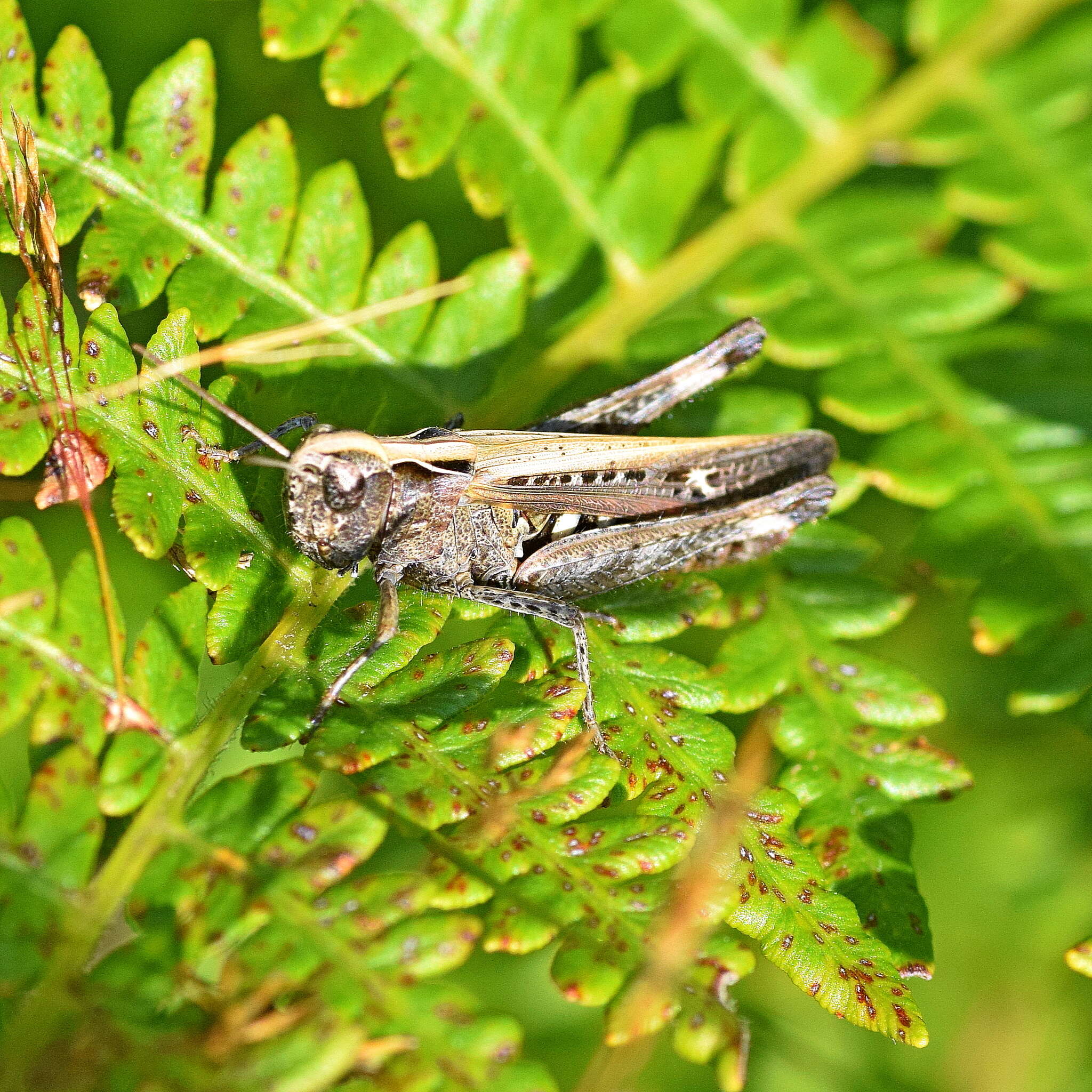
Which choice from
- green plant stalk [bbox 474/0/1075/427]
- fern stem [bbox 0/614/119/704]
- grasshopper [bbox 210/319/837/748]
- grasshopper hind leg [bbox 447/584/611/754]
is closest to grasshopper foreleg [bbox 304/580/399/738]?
grasshopper [bbox 210/319/837/748]

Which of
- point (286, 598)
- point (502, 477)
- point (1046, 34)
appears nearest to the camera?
point (1046, 34)

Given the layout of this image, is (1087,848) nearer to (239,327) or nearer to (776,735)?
(776,735)

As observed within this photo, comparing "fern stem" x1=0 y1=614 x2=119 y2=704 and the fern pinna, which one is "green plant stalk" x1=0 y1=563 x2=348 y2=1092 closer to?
the fern pinna

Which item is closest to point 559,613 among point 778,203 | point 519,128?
point 778,203

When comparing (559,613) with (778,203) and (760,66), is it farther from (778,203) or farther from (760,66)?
(760,66)

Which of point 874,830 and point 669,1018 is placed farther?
point 874,830

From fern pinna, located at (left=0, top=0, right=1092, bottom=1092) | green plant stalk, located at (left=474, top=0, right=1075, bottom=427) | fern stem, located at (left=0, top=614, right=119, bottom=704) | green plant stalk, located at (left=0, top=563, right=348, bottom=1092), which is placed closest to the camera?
green plant stalk, located at (left=0, top=563, right=348, bottom=1092)

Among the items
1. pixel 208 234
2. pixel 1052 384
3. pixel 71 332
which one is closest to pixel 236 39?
pixel 208 234
